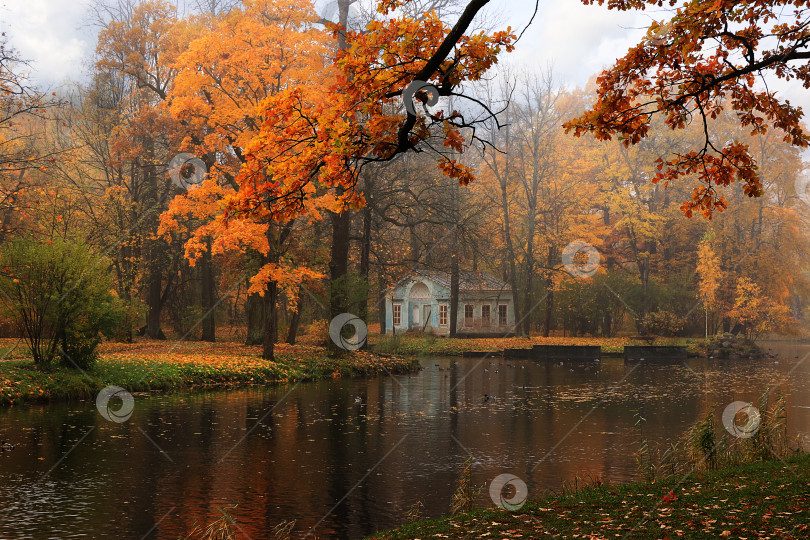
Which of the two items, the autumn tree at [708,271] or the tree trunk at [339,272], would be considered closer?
the tree trunk at [339,272]

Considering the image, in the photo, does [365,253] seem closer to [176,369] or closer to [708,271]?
[176,369]

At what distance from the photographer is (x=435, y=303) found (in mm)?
55688

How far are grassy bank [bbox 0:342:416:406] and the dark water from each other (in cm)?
97

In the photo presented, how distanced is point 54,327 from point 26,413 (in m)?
3.38

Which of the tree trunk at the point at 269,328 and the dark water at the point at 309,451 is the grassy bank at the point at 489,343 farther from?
the dark water at the point at 309,451

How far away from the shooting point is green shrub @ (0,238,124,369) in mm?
18703

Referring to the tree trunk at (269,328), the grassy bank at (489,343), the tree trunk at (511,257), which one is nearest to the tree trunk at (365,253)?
the tree trunk at (269,328)

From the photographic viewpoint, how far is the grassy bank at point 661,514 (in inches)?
278

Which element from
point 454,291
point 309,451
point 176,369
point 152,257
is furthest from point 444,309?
point 309,451

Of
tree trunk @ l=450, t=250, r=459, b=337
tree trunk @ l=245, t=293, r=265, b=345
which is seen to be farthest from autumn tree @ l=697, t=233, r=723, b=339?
tree trunk @ l=245, t=293, r=265, b=345

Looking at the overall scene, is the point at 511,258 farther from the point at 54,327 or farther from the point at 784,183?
the point at 54,327

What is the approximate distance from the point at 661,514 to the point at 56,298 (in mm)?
16716

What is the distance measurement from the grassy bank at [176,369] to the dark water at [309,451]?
0.97 meters

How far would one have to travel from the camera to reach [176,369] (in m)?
22.4
